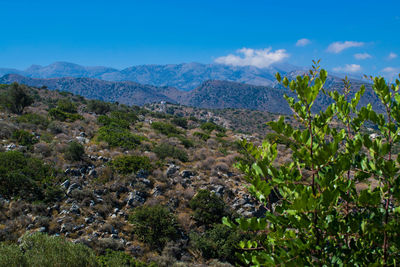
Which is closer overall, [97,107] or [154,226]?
[154,226]

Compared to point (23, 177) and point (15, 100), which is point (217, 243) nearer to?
point (23, 177)

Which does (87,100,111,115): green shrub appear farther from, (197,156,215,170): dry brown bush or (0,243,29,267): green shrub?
(0,243,29,267): green shrub

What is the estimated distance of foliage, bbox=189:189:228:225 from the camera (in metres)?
9.33

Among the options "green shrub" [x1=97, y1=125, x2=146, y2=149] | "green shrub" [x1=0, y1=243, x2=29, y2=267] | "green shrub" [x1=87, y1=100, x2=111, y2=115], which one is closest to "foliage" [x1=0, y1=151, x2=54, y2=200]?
"green shrub" [x1=0, y1=243, x2=29, y2=267]

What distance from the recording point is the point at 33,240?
243 inches

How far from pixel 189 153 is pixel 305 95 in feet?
47.7

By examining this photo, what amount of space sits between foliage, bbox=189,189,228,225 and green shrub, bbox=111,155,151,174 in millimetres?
3219

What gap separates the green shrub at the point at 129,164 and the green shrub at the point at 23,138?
182 inches

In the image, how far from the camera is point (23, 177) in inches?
345

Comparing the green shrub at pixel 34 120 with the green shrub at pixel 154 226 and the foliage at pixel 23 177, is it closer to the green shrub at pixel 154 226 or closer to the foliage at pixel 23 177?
the foliage at pixel 23 177

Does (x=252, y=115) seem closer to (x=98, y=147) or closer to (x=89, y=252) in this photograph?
(x=98, y=147)

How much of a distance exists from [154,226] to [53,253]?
10.9ft

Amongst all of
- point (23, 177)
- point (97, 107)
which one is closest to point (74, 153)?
point (23, 177)

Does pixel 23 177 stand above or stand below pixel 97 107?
below
